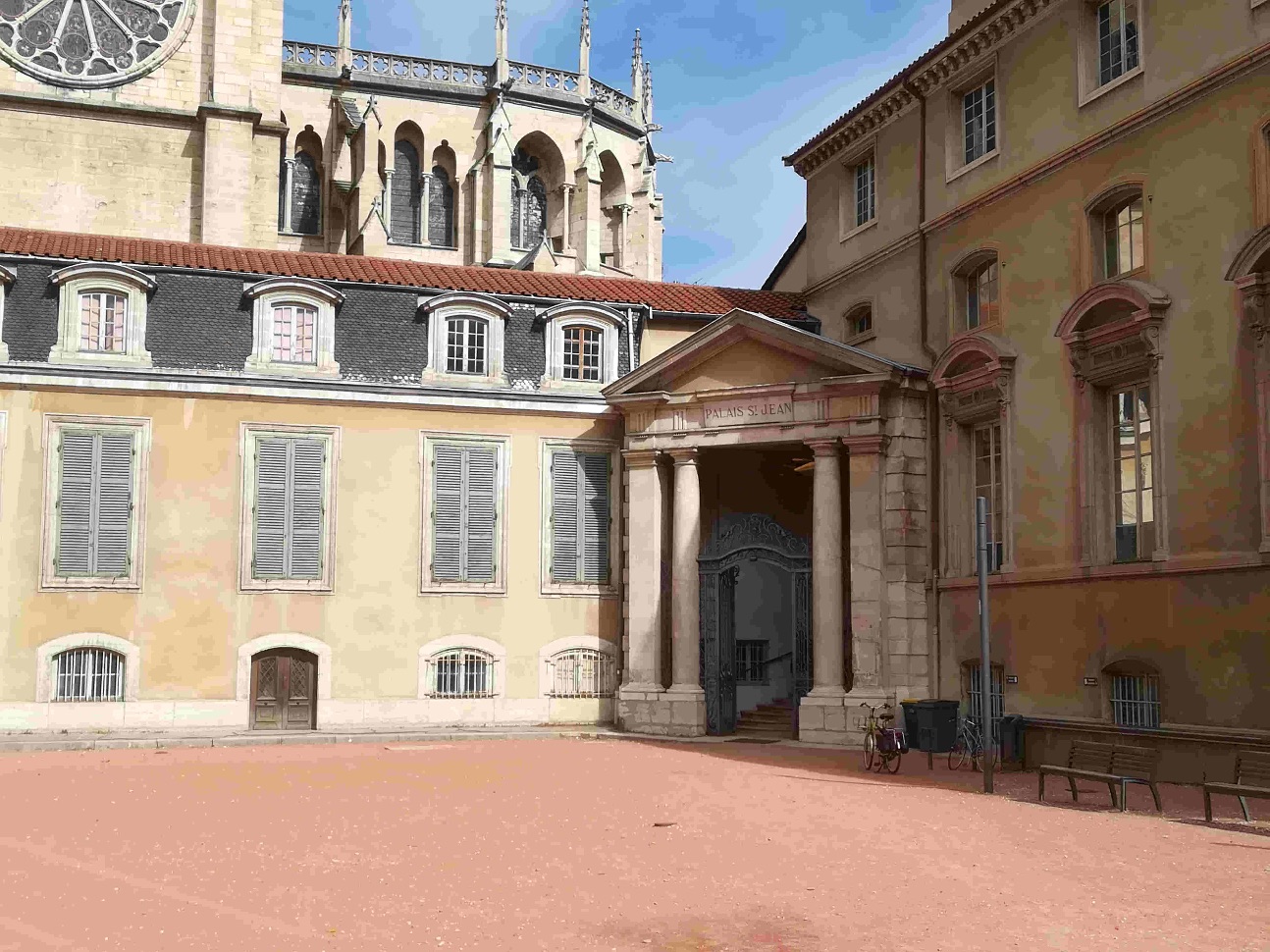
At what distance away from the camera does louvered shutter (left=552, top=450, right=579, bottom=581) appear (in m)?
26.9

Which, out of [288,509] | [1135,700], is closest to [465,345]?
[288,509]

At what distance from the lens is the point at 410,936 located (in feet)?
30.9

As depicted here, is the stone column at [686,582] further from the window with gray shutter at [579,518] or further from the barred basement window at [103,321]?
the barred basement window at [103,321]

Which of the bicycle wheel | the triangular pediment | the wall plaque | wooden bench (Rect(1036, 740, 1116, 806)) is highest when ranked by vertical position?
the triangular pediment

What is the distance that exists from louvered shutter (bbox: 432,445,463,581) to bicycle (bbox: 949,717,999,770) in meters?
9.62

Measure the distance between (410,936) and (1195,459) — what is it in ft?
41.8

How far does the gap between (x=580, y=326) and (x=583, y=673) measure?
6696 mm

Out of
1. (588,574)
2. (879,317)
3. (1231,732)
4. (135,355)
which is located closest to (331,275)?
(135,355)

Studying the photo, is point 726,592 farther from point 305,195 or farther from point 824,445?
point 305,195

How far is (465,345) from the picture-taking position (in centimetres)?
2692

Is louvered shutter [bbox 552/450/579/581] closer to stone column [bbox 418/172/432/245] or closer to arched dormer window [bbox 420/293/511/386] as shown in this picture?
arched dormer window [bbox 420/293/511/386]

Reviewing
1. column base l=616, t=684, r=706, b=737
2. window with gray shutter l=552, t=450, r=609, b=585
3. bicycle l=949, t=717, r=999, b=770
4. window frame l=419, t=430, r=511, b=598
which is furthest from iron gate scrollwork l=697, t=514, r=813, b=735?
bicycle l=949, t=717, r=999, b=770

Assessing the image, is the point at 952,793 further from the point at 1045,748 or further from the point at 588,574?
the point at 588,574

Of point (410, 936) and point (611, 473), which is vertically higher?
point (611, 473)
